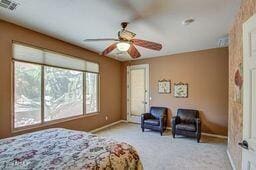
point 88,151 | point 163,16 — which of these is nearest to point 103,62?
point 163,16

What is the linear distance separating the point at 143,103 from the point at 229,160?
366cm

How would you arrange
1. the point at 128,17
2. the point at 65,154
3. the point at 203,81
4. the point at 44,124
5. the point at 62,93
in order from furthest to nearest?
the point at 203,81 → the point at 62,93 → the point at 44,124 → the point at 128,17 → the point at 65,154

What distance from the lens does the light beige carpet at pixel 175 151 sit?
306cm

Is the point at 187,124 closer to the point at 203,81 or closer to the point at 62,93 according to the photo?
the point at 203,81

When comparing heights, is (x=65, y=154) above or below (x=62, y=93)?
below

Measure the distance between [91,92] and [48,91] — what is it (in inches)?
65.3

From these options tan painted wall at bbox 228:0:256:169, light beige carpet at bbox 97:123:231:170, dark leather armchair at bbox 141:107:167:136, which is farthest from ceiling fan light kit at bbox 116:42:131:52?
dark leather armchair at bbox 141:107:167:136

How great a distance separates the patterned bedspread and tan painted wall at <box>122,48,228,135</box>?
383cm

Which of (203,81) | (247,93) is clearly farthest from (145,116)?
(247,93)

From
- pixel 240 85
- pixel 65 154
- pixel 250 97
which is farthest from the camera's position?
pixel 240 85

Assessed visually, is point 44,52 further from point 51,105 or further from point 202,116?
point 202,116

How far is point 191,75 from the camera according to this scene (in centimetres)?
540

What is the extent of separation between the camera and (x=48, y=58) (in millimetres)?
3936

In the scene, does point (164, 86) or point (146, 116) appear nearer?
point (146, 116)
